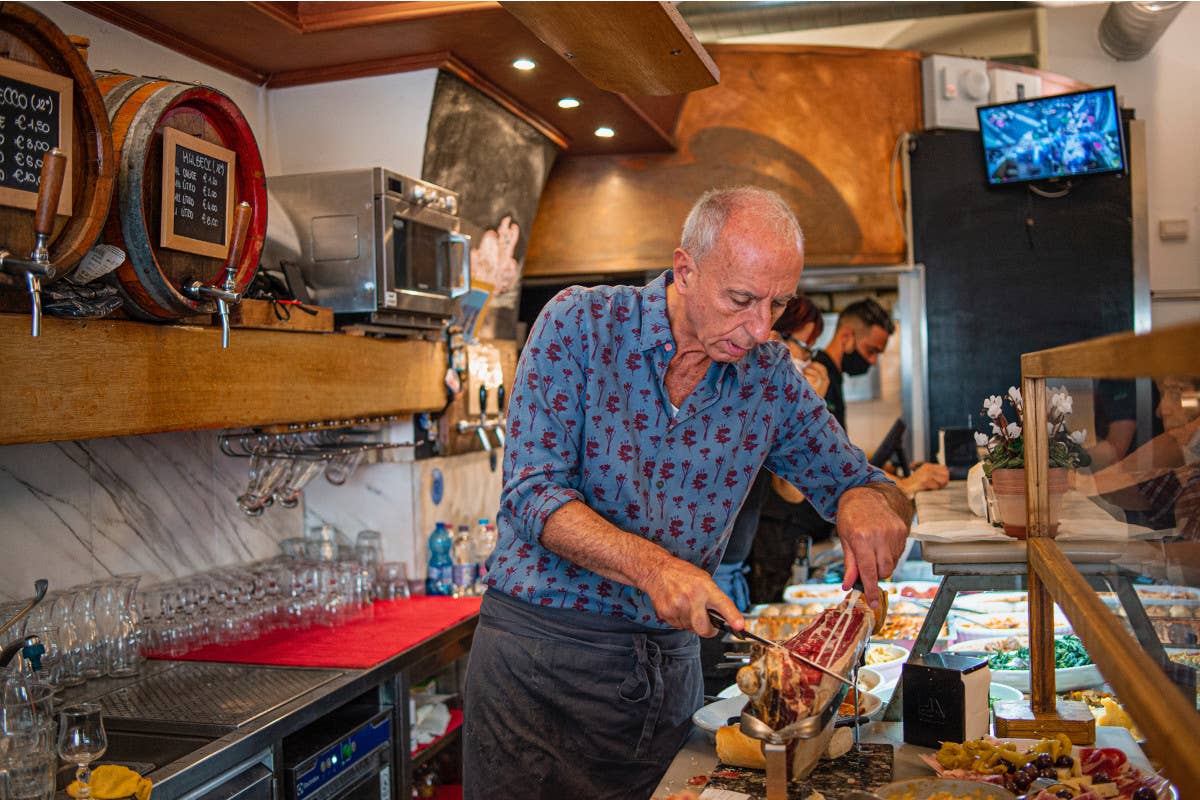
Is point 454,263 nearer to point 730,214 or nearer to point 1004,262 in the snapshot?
point 730,214

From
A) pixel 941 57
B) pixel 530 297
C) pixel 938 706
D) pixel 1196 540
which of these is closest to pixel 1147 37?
pixel 941 57

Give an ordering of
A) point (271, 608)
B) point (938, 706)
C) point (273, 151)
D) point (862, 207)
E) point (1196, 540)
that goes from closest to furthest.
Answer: point (1196, 540) → point (938, 706) → point (271, 608) → point (273, 151) → point (862, 207)

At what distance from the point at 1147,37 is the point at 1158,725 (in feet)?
23.0

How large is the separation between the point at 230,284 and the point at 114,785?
50.5 inches

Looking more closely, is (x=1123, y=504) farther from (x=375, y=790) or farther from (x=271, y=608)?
(x=271, y=608)

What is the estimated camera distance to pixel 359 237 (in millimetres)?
3686

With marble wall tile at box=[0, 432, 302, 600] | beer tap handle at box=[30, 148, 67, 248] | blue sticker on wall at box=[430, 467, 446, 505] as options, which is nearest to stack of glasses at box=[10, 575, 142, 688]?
marble wall tile at box=[0, 432, 302, 600]

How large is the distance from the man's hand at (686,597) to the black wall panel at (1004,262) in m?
4.71

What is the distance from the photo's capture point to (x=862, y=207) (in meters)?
6.09

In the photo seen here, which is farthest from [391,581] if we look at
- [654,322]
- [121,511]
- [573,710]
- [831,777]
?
[831,777]

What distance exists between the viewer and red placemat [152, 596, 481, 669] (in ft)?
10.8

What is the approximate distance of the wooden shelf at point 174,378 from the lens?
230 cm

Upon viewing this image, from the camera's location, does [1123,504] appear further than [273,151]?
No

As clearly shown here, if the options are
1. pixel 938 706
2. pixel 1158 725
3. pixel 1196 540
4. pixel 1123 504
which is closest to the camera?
pixel 1158 725
